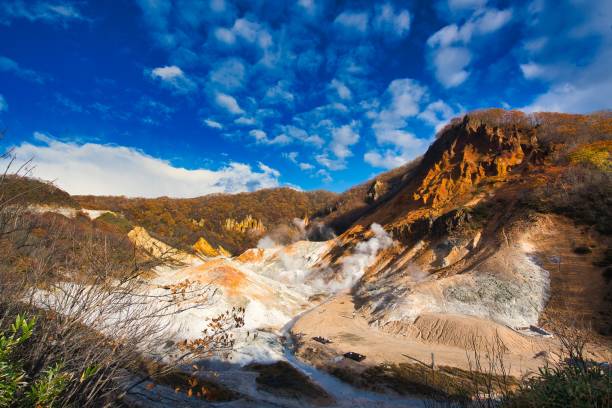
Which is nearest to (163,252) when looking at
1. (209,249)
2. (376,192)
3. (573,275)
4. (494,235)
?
(573,275)

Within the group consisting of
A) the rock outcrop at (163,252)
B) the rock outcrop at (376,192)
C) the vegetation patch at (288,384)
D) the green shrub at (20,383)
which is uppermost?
the rock outcrop at (376,192)

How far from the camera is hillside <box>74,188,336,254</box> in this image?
92.6m

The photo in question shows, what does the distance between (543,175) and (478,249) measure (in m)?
14.4

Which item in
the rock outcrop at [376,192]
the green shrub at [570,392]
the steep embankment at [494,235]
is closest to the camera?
the green shrub at [570,392]

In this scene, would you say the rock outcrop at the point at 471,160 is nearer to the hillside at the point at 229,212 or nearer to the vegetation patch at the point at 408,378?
the vegetation patch at the point at 408,378

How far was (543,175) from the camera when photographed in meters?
40.4

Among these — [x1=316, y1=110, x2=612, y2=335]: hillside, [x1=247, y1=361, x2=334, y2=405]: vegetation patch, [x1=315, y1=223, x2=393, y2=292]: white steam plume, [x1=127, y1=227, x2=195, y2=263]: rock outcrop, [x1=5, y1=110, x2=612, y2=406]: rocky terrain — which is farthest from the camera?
[x1=315, y1=223, x2=393, y2=292]: white steam plume

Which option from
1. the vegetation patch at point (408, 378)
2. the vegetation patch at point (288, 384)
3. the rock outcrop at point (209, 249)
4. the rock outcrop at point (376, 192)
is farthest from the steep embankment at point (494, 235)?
the rock outcrop at point (209, 249)

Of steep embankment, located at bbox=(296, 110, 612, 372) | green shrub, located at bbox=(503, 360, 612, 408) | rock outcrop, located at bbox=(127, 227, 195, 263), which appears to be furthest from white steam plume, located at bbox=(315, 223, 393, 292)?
green shrub, located at bbox=(503, 360, 612, 408)

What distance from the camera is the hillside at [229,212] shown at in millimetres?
92562

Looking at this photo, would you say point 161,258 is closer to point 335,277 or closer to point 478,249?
point 478,249

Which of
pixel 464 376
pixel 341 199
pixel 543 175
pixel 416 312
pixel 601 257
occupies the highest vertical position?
pixel 341 199

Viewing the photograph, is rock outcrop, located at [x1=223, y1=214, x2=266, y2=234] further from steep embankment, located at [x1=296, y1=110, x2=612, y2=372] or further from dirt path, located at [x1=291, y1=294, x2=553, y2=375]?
dirt path, located at [x1=291, y1=294, x2=553, y2=375]

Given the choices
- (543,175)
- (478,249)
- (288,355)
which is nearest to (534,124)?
(543,175)
